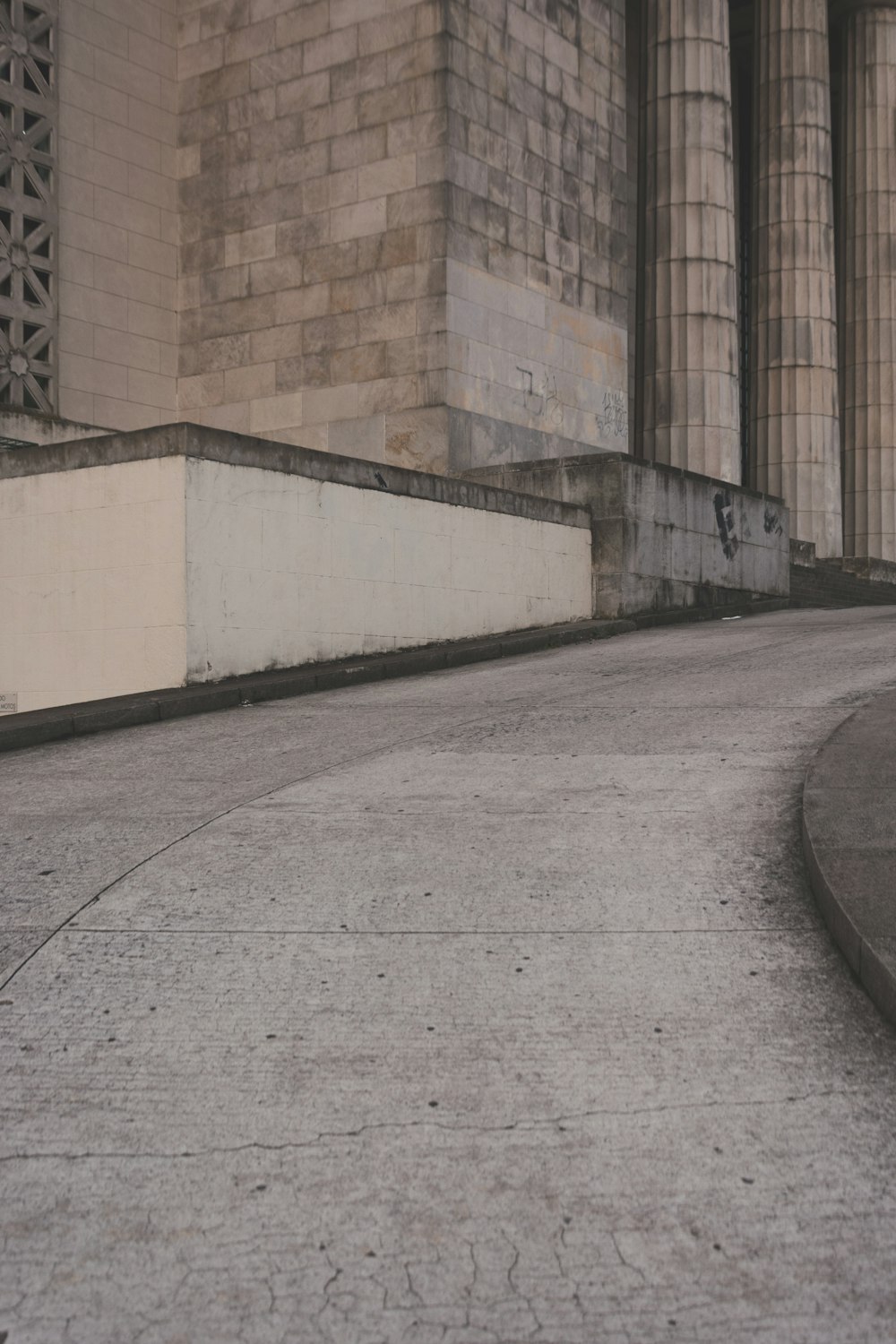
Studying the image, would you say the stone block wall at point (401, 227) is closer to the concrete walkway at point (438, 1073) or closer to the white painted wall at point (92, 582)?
the white painted wall at point (92, 582)

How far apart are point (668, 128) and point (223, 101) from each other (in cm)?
Result: 782

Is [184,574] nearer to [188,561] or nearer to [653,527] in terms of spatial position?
[188,561]

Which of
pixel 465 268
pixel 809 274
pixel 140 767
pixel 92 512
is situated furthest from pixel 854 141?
pixel 140 767

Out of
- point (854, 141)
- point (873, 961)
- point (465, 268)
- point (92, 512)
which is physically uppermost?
point (854, 141)

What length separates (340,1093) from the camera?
3514 millimetres

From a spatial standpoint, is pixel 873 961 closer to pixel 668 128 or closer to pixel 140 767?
pixel 140 767

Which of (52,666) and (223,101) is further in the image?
(223,101)

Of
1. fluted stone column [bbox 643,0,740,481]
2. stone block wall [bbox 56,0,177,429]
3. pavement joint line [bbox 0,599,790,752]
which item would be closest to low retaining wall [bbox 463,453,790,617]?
pavement joint line [bbox 0,599,790,752]

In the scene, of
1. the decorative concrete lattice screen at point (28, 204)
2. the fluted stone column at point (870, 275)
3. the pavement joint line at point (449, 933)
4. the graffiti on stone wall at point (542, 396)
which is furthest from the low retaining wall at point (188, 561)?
the fluted stone column at point (870, 275)

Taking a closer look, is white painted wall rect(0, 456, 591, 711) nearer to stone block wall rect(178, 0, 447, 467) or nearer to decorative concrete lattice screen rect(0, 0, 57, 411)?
stone block wall rect(178, 0, 447, 467)

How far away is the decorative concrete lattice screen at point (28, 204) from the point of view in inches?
741

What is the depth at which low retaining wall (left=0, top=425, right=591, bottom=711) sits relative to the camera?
→ 11336mm

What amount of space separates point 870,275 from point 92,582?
24411 millimetres

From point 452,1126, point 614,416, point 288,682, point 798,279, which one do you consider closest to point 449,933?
point 452,1126
